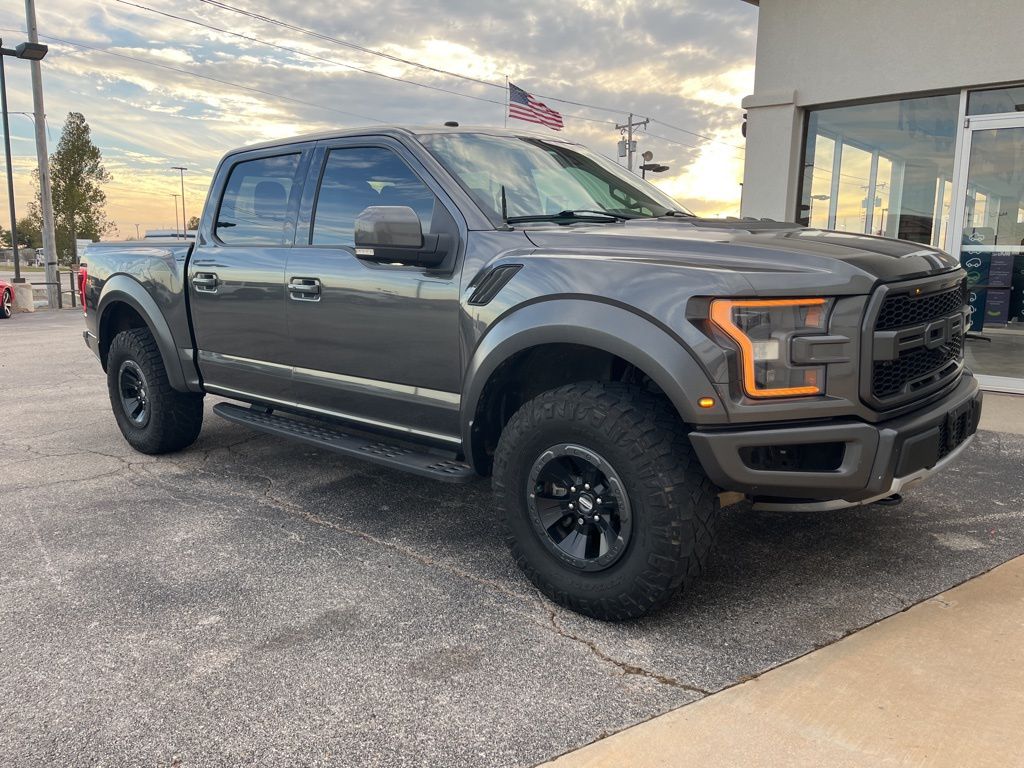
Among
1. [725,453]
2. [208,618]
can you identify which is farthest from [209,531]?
[725,453]

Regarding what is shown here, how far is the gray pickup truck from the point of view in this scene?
2557 mm

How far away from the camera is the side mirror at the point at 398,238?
3.20 metres

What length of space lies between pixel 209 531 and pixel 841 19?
7805 millimetres

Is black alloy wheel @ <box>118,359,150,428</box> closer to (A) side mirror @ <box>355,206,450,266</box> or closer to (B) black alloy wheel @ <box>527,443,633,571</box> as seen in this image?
(A) side mirror @ <box>355,206,450,266</box>

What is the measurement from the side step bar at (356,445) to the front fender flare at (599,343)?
0.53 feet

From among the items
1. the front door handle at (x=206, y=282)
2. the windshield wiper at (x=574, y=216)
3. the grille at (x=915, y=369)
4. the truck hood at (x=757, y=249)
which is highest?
the windshield wiper at (x=574, y=216)

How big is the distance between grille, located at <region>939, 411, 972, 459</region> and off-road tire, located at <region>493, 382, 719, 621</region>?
844 mm

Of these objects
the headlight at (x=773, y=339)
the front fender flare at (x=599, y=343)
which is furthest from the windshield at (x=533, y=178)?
the headlight at (x=773, y=339)

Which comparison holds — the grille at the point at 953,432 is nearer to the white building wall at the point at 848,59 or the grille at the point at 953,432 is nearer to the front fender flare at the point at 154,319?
the front fender flare at the point at 154,319

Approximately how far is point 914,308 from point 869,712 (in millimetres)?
1359

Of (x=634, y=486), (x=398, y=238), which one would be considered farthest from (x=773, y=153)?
(x=634, y=486)

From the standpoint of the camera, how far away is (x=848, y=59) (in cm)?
814

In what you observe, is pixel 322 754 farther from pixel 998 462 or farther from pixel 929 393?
pixel 998 462

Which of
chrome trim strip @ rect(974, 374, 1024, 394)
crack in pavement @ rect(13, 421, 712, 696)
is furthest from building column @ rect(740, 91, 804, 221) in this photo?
crack in pavement @ rect(13, 421, 712, 696)
